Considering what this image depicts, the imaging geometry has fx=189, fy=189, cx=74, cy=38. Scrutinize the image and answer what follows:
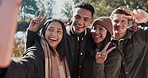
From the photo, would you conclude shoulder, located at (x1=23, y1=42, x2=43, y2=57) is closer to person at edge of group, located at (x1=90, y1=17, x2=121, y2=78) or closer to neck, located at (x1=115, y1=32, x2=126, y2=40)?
person at edge of group, located at (x1=90, y1=17, x2=121, y2=78)

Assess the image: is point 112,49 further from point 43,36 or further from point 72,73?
point 43,36

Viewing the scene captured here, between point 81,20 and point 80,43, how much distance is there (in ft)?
1.05

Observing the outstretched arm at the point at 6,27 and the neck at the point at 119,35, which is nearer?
the outstretched arm at the point at 6,27

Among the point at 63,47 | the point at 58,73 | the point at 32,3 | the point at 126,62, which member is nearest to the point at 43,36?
the point at 63,47

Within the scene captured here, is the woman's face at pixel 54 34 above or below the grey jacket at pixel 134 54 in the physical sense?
above

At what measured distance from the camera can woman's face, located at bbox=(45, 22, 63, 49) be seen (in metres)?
2.14

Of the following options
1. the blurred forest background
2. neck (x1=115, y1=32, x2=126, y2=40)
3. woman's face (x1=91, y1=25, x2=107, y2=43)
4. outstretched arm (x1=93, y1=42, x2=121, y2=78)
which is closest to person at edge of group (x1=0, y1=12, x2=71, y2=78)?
outstretched arm (x1=93, y1=42, x2=121, y2=78)

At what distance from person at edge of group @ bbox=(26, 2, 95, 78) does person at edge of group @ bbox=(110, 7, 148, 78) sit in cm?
47

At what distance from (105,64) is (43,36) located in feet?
3.03

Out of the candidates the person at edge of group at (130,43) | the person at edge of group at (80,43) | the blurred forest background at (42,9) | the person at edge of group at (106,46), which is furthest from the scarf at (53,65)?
the blurred forest background at (42,9)

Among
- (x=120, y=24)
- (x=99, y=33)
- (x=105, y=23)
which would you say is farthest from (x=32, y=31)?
(x=120, y=24)

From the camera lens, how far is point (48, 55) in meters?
2.03

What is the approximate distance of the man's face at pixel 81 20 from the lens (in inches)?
103

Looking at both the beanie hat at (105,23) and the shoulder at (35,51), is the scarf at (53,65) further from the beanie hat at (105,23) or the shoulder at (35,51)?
the beanie hat at (105,23)
